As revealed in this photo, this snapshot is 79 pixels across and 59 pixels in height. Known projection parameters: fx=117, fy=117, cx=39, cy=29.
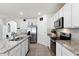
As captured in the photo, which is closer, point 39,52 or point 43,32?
point 39,52

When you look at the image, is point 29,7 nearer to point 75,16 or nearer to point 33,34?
point 75,16

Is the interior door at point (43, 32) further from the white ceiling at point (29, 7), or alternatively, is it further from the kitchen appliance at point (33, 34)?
the white ceiling at point (29, 7)

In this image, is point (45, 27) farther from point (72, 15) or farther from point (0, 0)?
point (0, 0)

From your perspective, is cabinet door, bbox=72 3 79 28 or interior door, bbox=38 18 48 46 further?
interior door, bbox=38 18 48 46

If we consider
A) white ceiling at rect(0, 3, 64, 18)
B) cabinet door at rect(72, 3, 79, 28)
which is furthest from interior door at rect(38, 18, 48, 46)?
cabinet door at rect(72, 3, 79, 28)

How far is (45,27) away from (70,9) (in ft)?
16.7

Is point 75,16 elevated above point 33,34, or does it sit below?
above

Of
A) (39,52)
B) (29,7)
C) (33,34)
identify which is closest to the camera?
(29,7)

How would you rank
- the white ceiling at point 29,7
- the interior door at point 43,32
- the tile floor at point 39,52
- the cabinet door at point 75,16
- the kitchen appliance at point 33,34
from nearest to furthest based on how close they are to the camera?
the cabinet door at point 75,16 → the white ceiling at point 29,7 → the tile floor at point 39,52 → the interior door at point 43,32 → the kitchen appliance at point 33,34

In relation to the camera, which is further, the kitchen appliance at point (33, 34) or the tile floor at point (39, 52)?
the kitchen appliance at point (33, 34)

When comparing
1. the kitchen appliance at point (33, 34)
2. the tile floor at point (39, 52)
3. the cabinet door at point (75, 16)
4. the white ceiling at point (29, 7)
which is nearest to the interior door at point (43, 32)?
the kitchen appliance at point (33, 34)

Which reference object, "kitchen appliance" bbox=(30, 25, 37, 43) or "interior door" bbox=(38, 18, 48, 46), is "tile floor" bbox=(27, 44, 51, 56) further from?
"kitchen appliance" bbox=(30, 25, 37, 43)

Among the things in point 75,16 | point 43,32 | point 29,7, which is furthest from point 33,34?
point 75,16

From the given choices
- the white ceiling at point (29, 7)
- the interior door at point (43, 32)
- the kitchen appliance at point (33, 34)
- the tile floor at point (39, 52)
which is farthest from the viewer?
the kitchen appliance at point (33, 34)
